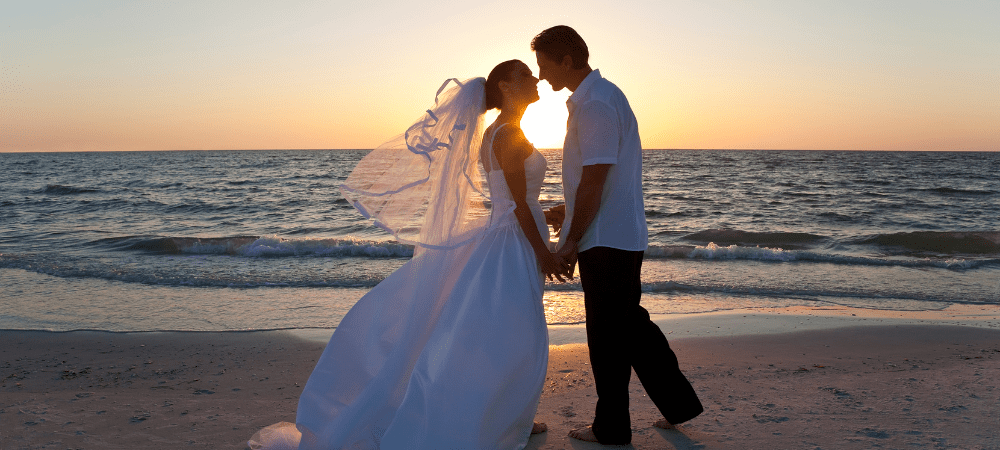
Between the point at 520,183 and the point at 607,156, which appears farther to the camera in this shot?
the point at 520,183

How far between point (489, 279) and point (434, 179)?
0.63 metres

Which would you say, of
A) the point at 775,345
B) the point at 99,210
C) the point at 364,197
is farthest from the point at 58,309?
the point at 99,210

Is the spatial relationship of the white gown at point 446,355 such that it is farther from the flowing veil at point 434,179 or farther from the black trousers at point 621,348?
the black trousers at point 621,348

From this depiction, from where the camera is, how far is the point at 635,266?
113 inches

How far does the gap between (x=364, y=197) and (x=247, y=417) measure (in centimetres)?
150

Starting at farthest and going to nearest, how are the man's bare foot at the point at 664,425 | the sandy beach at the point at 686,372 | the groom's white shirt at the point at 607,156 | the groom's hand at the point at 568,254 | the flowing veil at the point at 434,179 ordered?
the man's bare foot at the point at 664,425
the sandy beach at the point at 686,372
the flowing veil at the point at 434,179
the groom's hand at the point at 568,254
the groom's white shirt at the point at 607,156

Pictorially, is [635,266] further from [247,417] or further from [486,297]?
[247,417]

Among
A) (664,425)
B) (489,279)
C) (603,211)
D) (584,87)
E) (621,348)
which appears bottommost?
(664,425)

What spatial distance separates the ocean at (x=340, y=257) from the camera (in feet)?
23.5

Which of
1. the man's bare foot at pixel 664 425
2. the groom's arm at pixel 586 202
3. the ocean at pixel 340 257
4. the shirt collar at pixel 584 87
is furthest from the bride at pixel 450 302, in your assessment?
the man's bare foot at pixel 664 425

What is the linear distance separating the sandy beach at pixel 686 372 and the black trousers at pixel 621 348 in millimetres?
182

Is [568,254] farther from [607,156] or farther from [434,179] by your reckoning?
[434,179]

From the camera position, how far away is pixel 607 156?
266 centimetres

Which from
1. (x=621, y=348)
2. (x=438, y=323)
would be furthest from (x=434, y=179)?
(x=621, y=348)
